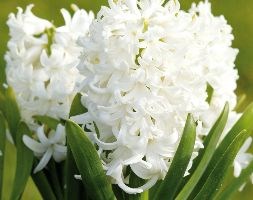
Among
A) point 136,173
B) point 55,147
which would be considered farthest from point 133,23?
point 55,147

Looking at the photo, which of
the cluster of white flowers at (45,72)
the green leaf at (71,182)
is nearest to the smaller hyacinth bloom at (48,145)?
the cluster of white flowers at (45,72)

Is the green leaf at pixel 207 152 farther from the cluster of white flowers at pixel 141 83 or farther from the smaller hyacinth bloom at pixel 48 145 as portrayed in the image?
the smaller hyacinth bloom at pixel 48 145

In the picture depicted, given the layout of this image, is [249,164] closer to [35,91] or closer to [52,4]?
[35,91]

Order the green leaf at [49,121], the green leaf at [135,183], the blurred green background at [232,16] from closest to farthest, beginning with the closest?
1. the green leaf at [135,183]
2. the green leaf at [49,121]
3. the blurred green background at [232,16]

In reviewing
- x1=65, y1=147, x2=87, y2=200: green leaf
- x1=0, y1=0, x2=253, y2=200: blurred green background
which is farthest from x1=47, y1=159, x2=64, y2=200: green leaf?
x1=0, y1=0, x2=253, y2=200: blurred green background

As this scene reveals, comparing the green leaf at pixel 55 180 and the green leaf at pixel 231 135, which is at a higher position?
the green leaf at pixel 231 135

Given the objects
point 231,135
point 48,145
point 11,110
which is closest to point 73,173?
point 48,145

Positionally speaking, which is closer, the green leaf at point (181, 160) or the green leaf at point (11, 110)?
the green leaf at point (181, 160)
